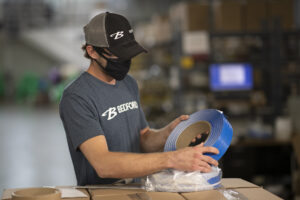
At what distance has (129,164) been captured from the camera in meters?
2.25

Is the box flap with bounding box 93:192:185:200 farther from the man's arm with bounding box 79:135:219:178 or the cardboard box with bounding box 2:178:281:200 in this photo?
the man's arm with bounding box 79:135:219:178

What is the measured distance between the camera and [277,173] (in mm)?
5984

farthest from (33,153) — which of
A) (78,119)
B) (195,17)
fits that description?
(78,119)

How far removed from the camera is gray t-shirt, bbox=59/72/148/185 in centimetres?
235

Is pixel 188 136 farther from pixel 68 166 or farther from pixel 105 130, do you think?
pixel 68 166

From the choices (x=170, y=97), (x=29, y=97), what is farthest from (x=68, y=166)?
(x=29, y=97)

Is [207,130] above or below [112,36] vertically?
below

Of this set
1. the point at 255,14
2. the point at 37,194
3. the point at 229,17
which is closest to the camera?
the point at 37,194

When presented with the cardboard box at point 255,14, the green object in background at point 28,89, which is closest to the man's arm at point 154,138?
the cardboard box at point 255,14

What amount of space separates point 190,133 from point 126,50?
0.51 m

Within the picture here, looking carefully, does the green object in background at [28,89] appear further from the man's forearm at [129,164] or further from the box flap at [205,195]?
the box flap at [205,195]

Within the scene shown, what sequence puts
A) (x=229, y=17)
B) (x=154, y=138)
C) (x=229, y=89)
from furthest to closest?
(x=229, y=17) < (x=229, y=89) < (x=154, y=138)

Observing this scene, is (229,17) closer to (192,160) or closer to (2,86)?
(192,160)

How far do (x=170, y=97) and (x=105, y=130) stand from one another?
610 cm
